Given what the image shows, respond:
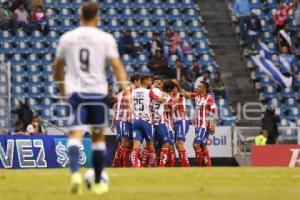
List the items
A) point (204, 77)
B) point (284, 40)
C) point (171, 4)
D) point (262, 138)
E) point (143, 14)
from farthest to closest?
1. point (171, 4)
2. point (143, 14)
3. point (284, 40)
4. point (204, 77)
5. point (262, 138)

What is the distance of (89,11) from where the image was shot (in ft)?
45.2

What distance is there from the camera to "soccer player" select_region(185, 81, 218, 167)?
27.1 m

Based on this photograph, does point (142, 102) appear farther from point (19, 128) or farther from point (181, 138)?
point (19, 128)

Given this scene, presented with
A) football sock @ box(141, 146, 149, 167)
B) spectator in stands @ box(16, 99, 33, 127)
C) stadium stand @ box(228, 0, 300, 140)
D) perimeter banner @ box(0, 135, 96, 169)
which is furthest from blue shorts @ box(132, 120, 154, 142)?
stadium stand @ box(228, 0, 300, 140)

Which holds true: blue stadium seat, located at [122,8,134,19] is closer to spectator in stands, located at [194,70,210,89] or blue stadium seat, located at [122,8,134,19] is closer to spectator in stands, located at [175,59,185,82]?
spectator in stands, located at [175,59,185,82]

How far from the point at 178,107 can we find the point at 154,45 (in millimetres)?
8543

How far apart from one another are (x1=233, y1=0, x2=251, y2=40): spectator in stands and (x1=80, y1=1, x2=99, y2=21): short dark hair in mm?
24146

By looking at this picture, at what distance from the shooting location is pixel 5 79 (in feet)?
101

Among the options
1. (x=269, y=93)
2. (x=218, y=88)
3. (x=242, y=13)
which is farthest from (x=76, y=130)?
(x=242, y=13)

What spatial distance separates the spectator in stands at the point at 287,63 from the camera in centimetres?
3631

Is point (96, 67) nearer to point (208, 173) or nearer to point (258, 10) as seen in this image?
point (208, 173)

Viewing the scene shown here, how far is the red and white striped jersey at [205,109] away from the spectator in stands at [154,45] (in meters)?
8.35

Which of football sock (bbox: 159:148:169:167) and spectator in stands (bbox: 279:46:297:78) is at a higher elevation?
spectator in stands (bbox: 279:46:297:78)

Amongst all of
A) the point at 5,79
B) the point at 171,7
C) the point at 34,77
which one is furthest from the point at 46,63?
the point at 171,7
